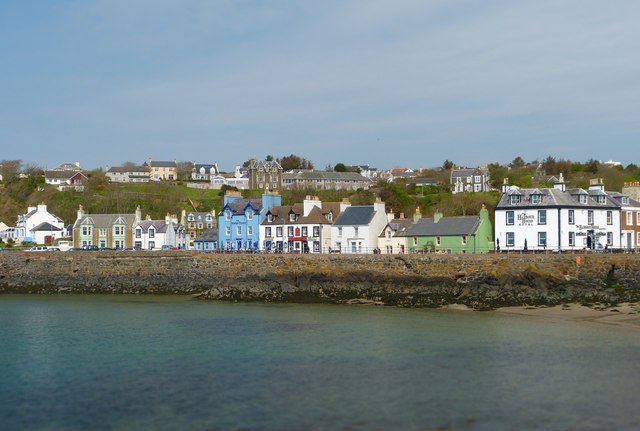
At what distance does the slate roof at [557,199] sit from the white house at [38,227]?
181 feet

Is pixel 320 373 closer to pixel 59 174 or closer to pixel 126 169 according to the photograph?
pixel 59 174

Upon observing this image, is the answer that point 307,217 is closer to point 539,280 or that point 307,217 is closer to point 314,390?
point 539,280

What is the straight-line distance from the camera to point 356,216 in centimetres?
5597

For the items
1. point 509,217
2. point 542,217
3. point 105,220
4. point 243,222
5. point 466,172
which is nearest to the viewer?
point 542,217

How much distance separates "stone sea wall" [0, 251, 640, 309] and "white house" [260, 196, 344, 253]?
8922mm

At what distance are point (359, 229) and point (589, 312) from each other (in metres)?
24.4

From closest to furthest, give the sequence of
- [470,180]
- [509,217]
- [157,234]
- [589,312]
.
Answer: [589,312], [509,217], [157,234], [470,180]

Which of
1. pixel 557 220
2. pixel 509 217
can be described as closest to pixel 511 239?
pixel 509 217

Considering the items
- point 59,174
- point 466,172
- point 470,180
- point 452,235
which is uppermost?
point 59,174

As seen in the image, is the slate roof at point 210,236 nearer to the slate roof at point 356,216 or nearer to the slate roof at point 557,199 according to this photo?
the slate roof at point 356,216

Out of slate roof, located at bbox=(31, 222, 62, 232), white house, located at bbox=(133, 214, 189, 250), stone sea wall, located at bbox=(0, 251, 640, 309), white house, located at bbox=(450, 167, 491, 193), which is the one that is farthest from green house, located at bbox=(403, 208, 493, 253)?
white house, located at bbox=(450, 167, 491, 193)

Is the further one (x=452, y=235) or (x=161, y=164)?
(x=161, y=164)

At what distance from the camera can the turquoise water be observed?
16.9 meters

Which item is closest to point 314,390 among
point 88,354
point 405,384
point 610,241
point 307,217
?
point 405,384
